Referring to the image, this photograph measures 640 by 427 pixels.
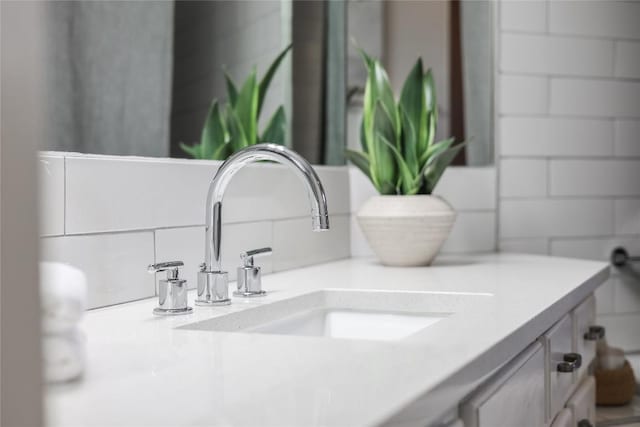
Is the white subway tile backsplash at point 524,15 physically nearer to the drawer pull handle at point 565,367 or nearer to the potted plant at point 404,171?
the potted plant at point 404,171

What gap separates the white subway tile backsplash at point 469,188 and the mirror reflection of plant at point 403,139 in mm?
278

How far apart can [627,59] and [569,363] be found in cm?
125

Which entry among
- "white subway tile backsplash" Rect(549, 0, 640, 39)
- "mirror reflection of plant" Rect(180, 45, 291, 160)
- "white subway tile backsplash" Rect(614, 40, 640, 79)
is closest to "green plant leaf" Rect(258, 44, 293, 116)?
"mirror reflection of plant" Rect(180, 45, 291, 160)

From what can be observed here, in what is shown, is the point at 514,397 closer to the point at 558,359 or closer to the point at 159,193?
the point at 558,359

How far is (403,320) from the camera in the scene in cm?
117

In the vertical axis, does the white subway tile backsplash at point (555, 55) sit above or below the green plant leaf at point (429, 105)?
above

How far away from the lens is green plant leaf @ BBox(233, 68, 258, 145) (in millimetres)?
1524

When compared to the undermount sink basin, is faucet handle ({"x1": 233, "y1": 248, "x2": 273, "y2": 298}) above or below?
above

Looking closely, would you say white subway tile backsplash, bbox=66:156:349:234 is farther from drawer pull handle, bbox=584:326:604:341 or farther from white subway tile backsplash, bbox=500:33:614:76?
white subway tile backsplash, bbox=500:33:614:76

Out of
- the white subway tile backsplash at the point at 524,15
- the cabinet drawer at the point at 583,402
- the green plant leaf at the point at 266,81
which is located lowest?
the cabinet drawer at the point at 583,402

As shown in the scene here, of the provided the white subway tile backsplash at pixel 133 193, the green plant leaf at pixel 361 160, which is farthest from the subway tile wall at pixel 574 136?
the white subway tile backsplash at pixel 133 193

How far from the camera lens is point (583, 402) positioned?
1385mm

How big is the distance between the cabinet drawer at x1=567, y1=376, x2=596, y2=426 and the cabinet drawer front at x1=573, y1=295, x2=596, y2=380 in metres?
0.02

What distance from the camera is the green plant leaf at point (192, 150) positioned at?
1329 mm
